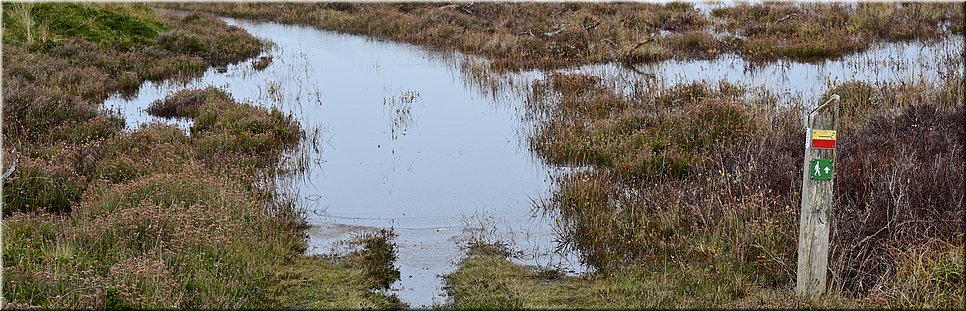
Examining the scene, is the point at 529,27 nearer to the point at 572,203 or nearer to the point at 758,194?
the point at 572,203

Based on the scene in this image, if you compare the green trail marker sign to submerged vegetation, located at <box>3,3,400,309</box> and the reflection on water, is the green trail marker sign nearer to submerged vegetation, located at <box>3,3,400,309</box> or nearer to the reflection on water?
the reflection on water

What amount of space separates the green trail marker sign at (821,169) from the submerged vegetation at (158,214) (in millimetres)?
3224

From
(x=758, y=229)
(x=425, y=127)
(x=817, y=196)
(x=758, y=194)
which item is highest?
(x=817, y=196)

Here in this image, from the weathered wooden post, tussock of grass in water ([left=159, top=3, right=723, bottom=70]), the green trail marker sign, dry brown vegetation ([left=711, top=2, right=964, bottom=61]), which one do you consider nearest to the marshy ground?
the weathered wooden post

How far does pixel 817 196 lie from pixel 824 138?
408 millimetres

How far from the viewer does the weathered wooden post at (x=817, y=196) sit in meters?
5.69

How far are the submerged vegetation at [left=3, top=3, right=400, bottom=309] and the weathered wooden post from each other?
9.97ft

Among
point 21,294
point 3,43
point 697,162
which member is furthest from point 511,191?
point 3,43

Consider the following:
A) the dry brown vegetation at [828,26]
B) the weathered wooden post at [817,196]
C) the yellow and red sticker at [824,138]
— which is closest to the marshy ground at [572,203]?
the weathered wooden post at [817,196]

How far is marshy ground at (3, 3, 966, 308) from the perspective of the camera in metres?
6.37

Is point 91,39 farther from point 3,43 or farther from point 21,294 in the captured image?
point 21,294

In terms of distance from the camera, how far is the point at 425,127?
1428 centimetres

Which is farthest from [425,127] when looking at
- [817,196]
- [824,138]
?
[824,138]

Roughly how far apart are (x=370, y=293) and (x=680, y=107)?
A: 7372 millimetres
